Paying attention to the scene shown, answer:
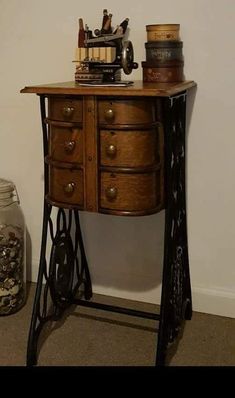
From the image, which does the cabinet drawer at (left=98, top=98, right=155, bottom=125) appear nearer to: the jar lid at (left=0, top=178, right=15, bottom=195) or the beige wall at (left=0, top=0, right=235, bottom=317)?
the beige wall at (left=0, top=0, right=235, bottom=317)

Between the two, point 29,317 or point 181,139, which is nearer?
point 181,139

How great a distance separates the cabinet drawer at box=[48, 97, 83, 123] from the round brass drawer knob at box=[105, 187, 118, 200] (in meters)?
0.25

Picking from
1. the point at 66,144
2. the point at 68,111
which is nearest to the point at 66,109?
the point at 68,111

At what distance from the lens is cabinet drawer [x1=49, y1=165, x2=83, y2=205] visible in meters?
1.63

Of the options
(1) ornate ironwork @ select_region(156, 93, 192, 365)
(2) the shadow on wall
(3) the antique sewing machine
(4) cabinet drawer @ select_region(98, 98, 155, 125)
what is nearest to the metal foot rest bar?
(1) ornate ironwork @ select_region(156, 93, 192, 365)

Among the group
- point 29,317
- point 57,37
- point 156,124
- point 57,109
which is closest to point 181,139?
point 156,124

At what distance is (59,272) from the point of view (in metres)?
2.00

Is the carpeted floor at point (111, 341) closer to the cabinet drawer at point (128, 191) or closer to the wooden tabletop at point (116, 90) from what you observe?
the cabinet drawer at point (128, 191)

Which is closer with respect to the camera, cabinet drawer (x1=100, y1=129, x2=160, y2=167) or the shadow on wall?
cabinet drawer (x1=100, y1=129, x2=160, y2=167)

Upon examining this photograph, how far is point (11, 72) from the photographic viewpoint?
2191mm

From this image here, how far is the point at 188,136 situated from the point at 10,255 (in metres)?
0.90

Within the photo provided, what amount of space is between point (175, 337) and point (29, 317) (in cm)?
64

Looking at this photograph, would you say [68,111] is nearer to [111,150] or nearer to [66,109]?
[66,109]
